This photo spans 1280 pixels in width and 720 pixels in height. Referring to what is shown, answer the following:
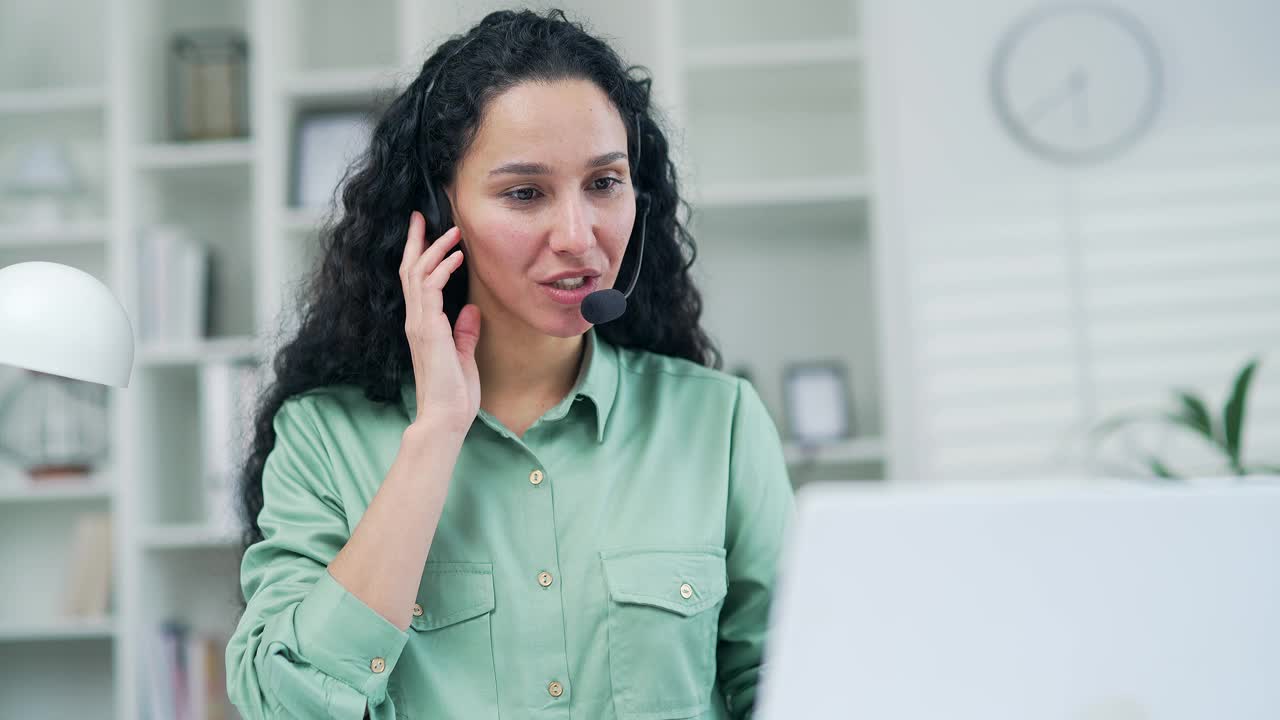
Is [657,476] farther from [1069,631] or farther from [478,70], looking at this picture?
[1069,631]

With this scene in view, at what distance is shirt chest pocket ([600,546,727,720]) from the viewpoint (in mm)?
1174

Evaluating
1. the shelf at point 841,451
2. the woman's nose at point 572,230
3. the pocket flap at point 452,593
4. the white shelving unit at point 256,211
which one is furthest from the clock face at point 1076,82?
the pocket flap at point 452,593

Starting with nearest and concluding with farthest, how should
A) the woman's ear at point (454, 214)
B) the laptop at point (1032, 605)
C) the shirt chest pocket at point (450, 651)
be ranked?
the laptop at point (1032, 605) < the shirt chest pocket at point (450, 651) < the woman's ear at point (454, 214)

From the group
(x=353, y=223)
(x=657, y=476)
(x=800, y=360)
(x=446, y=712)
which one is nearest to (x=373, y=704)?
(x=446, y=712)

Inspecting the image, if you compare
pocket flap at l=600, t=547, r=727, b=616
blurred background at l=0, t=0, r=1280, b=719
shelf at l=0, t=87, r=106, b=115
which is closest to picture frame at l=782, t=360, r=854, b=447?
blurred background at l=0, t=0, r=1280, b=719

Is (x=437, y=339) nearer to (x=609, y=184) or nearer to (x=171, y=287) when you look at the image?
(x=609, y=184)

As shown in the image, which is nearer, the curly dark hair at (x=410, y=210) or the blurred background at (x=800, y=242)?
the curly dark hair at (x=410, y=210)

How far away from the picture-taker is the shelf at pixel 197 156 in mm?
2793

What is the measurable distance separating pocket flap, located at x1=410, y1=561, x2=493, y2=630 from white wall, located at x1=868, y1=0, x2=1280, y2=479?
1.83 meters

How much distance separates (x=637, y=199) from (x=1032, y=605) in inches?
34.0

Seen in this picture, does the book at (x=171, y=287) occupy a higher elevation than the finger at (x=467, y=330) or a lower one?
higher

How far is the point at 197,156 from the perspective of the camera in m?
2.80

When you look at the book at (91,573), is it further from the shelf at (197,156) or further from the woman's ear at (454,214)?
the woman's ear at (454,214)

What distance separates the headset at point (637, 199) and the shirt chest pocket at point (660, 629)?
0.84 ft
